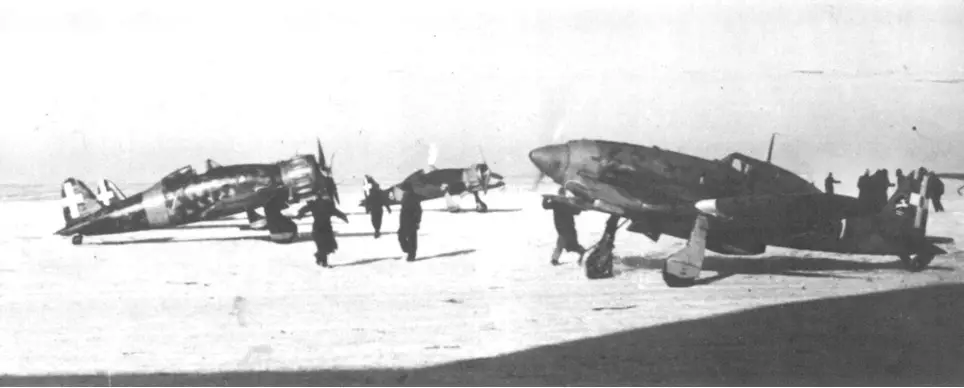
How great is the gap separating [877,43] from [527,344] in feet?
24.4

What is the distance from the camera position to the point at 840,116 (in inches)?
535

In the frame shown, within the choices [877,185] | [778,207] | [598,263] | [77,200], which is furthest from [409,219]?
[77,200]

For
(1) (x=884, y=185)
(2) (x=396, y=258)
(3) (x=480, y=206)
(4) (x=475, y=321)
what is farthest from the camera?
(3) (x=480, y=206)

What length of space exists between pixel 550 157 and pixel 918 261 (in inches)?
214

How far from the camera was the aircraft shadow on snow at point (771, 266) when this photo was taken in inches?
531

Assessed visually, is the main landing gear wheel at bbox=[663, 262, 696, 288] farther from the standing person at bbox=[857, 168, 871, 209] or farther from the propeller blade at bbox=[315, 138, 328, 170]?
the propeller blade at bbox=[315, 138, 328, 170]

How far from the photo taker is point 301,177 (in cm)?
1922

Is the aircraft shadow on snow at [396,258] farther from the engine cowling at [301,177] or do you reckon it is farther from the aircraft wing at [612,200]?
the aircraft wing at [612,200]

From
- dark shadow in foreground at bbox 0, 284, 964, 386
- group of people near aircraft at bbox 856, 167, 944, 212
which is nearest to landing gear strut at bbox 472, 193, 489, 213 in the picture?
group of people near aircraft at bbox 856, 167, 944, 212

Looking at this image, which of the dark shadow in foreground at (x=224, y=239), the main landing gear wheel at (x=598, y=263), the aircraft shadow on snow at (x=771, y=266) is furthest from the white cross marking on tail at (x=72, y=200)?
the main landing gear wheel at (x=598, y=263)

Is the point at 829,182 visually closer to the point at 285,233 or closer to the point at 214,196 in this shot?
the point at 285,233

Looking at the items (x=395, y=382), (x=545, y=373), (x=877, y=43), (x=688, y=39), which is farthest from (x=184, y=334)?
(x=877, y=43)

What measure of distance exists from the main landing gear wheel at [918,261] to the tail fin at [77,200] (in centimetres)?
1685

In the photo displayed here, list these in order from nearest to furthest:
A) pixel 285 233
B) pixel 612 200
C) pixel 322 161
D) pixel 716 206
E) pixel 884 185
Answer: pixel 716 206
pixel 612 200
pixel 884 185
pixel 322 161
pixel 285 233
